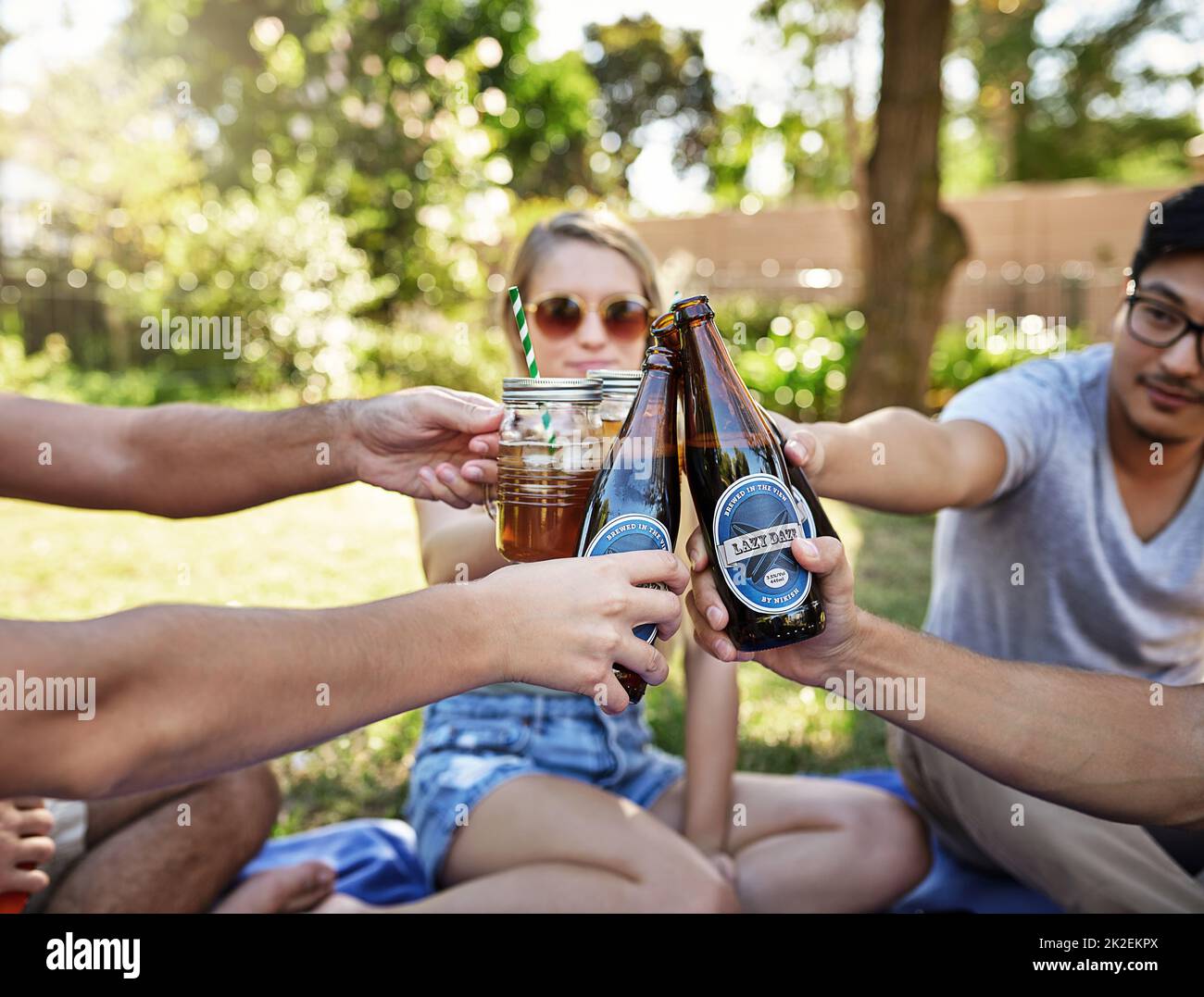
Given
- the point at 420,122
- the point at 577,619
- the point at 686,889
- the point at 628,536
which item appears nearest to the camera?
the point at 577,619

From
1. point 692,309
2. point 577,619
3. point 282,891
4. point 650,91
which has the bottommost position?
point 282,891

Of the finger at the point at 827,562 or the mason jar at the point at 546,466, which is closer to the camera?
the finger at the point at 827,562

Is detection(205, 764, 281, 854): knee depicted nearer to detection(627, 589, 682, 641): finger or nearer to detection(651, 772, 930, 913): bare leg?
detection(651, 772, 930, 913): bare leg

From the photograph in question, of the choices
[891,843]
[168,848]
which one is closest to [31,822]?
[168,848]

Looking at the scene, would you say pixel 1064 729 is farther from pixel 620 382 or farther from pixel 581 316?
pixel 581 316

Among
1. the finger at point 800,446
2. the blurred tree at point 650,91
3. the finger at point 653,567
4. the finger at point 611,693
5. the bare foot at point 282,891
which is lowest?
the bare foot at point 282,891

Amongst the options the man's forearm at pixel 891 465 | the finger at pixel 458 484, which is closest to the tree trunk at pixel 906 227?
the man's forearm at pixel 891 465

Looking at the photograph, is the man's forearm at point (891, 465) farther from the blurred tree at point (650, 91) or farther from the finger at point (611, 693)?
the blurred tree at point (650, 91)

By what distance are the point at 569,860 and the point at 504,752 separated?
38 cm

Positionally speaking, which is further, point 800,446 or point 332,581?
point 332,581

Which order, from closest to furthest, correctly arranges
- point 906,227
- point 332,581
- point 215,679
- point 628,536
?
1. point 215,679
2. point 628,536
3. point 332,581
4. point 906,227

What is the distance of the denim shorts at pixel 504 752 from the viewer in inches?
108

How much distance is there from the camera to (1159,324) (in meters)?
2.69

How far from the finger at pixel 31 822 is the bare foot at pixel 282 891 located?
0.72m
